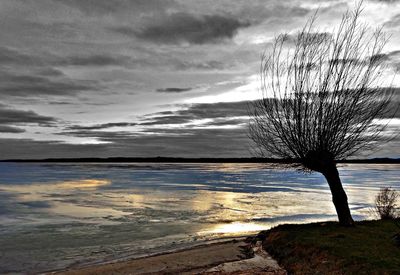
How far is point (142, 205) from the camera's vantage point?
3988 centimetres

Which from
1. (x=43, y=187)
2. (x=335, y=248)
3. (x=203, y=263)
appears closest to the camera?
(x=335, y=248)

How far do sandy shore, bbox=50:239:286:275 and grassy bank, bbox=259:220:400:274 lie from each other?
2.85 feet

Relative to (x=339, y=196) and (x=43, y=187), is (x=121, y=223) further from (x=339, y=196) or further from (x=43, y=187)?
(x=43, y=187)

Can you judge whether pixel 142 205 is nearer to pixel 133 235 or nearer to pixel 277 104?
pixel 133 235

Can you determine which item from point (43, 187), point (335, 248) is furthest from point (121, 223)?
point (43, 187)

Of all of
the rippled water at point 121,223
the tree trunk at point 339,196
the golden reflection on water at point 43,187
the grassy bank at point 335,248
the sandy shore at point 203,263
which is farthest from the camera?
the golden reflection on water at point 43,187

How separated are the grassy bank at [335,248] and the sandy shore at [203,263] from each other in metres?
0.87

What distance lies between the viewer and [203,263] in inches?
659

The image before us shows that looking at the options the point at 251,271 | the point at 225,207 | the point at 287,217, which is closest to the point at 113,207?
the point at 225,207

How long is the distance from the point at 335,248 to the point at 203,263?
233 inches

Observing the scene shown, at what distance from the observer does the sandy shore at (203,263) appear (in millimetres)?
14845

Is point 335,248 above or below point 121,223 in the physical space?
above

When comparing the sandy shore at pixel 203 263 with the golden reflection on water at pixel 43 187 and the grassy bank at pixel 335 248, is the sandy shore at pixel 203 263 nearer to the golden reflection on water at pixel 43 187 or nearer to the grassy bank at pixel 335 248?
the grassy bank at pixel 335 248

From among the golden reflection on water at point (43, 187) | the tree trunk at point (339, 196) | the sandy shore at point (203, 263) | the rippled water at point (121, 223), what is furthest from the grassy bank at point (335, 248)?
the golden reflection on water at point (43, 187)
